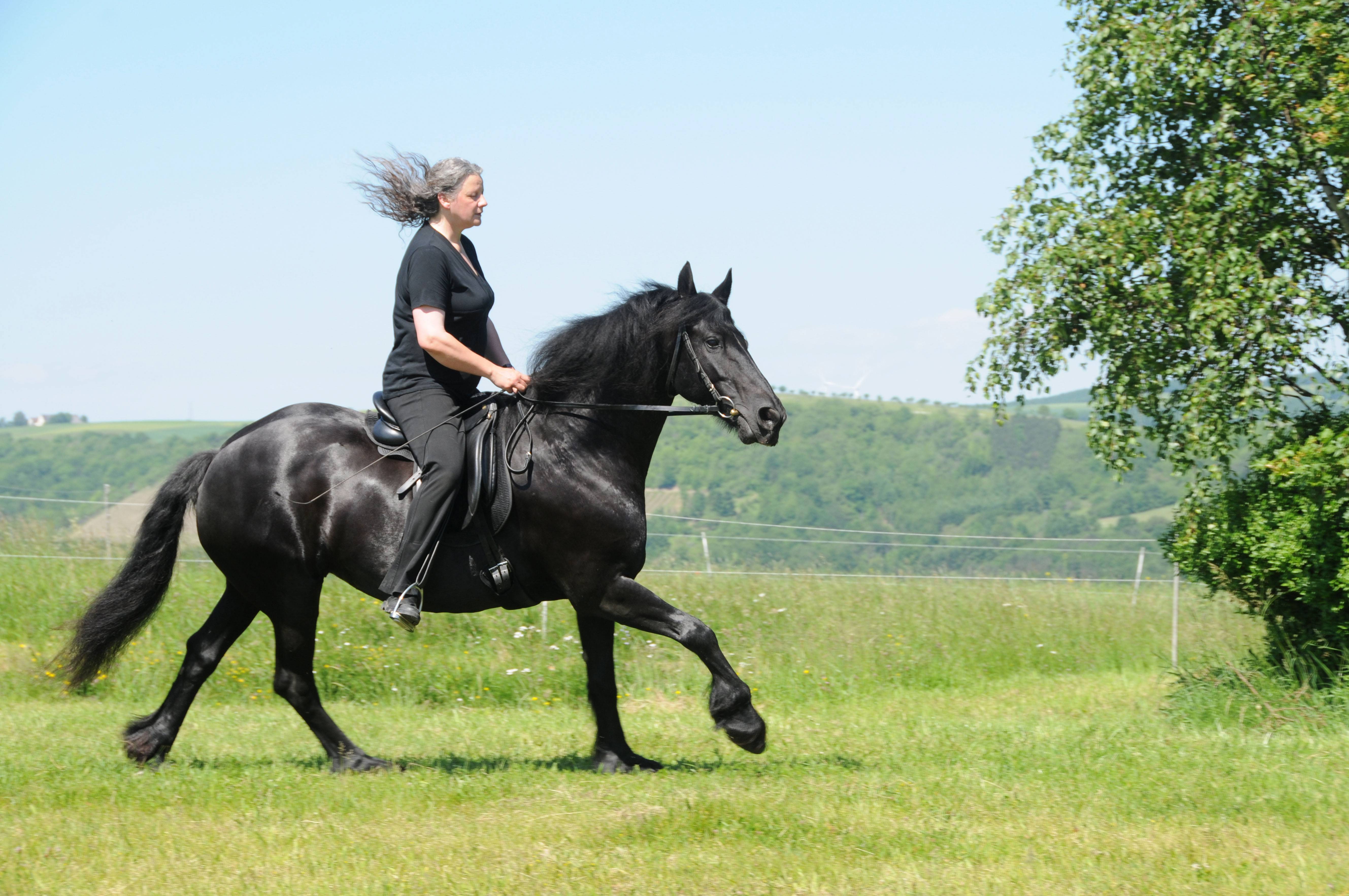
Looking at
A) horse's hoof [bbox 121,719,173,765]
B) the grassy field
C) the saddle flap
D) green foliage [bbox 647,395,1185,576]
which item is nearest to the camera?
the grassy field

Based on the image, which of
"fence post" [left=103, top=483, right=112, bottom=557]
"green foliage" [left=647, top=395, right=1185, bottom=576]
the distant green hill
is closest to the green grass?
the distant green hill

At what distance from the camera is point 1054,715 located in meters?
9.27

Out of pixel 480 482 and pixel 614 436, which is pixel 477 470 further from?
pixel 614 436

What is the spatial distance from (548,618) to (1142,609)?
709cm

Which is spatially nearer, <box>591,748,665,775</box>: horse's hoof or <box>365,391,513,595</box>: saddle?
<box>365,391,513,595</box>: saddle

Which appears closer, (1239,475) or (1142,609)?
Result: (1239,475)

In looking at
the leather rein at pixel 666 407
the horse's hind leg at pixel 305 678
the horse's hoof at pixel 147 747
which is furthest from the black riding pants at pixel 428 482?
the horse's hoof at pixel 147 747

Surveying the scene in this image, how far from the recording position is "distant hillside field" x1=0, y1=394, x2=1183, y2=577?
192 feet

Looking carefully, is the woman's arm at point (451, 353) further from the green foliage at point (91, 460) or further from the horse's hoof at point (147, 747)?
the green foliage at point (91, 460)

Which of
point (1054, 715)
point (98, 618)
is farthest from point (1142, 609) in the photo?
point (98, 618)

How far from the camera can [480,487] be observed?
6141 millimetres

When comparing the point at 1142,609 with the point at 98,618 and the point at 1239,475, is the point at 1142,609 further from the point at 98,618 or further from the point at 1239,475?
the point at 98,618

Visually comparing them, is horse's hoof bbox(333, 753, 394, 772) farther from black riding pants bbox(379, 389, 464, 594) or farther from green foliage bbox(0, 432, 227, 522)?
green foliage bbox(0, 432, 227, 522)

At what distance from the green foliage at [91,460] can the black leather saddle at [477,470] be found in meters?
55.4
